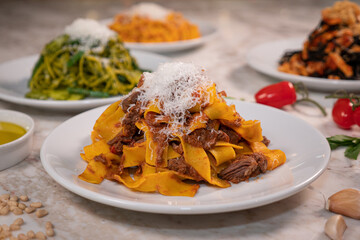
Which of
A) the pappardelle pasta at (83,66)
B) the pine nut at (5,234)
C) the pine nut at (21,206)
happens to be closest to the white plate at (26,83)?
the pappardelle pasta at (83,66)

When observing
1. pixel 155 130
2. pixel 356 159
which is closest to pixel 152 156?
pixel 155 130

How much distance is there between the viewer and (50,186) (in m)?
2.74

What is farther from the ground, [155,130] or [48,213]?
[155,130]

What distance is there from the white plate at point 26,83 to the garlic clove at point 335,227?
6.39 feet

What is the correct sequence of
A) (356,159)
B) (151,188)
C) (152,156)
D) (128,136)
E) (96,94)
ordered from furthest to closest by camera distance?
(96,94), (356,159), (128,136), (152,156), (151,188)

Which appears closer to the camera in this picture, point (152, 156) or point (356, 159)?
point (152, 156)

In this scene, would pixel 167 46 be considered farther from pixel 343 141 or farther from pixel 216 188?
pixel 216 188

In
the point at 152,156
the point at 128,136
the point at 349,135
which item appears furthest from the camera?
the point at 349,135

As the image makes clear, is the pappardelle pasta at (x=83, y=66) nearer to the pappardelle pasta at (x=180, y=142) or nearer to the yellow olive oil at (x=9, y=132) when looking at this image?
the yellow olive oil at (x=9, y=132)

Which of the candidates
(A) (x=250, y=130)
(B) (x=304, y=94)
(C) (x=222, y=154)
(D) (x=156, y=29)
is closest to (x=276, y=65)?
(B) (x=304, y=94)

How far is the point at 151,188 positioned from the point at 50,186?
733 millimetres

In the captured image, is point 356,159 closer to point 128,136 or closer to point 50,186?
point 128,136

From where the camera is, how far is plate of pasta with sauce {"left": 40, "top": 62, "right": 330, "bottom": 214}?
7.75 ft

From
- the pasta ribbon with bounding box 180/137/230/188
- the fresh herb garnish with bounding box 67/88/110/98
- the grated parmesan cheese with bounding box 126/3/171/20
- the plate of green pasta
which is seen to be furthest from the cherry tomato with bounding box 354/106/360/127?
the grated parmesan cheese with bounding box 126/3/171/20
